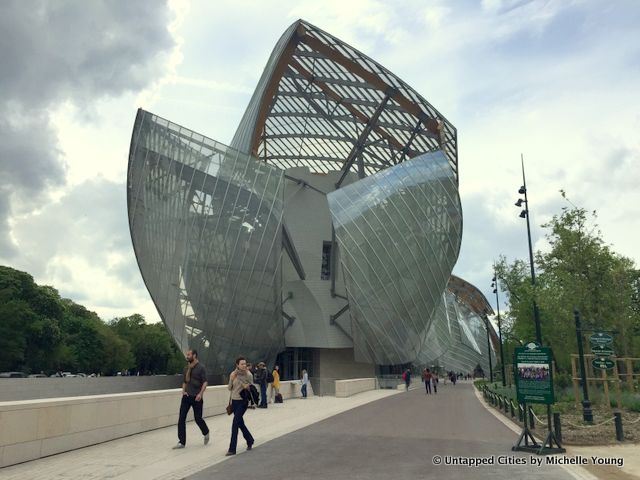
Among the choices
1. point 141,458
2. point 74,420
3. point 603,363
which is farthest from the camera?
point 603,363

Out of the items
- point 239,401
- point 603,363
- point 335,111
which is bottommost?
point 239,401

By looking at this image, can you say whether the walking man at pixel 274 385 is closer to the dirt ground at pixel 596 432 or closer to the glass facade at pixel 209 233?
the dirt ground at pixel 596 432

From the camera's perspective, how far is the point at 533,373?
11.3 meters

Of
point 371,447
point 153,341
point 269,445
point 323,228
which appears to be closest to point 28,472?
point 269,445

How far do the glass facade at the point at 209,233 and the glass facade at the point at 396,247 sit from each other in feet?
20.3

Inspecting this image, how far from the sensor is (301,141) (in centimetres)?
5872

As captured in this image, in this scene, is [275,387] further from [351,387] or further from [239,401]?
[239,401]

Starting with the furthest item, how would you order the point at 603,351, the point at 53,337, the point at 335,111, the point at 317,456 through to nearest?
the point at 53,337, the point at 335,111, the point at 603,351, the point at 317,456

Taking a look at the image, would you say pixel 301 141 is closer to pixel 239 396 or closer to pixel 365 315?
pixel 365 315

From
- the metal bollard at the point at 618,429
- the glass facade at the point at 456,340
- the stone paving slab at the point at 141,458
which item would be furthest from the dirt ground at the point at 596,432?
the glass facade at the point at 456,340

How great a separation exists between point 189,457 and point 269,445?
197 cm

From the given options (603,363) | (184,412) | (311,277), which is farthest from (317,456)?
(311,277)

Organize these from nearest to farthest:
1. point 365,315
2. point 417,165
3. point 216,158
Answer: point 216,158 → point 365,315 → point 417,165

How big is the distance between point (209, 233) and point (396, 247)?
589 inches
